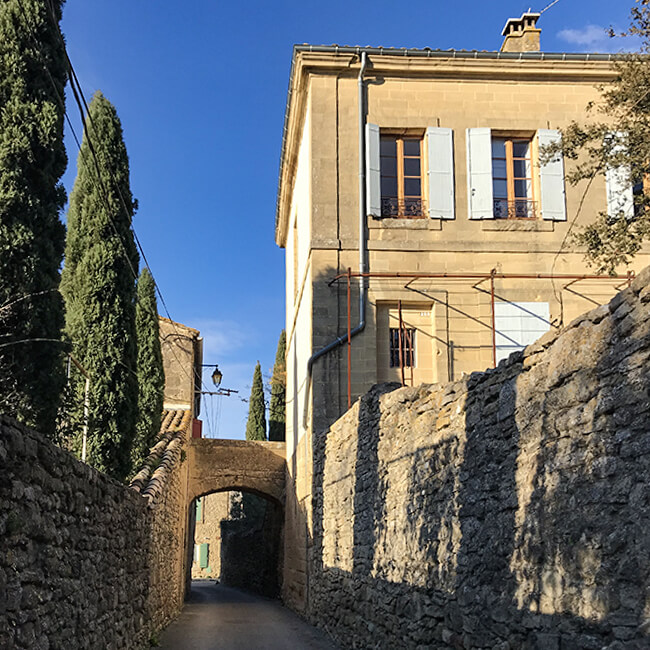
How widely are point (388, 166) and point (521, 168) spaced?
8.29 feet

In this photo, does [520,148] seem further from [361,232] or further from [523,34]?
[361,232]

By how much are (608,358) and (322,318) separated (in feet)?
31.9

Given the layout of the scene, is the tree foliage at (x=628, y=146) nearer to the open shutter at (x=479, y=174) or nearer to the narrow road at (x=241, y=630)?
the open shutter at (x=479, y=174)

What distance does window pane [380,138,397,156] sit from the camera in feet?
49.6

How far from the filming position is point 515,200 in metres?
14.9

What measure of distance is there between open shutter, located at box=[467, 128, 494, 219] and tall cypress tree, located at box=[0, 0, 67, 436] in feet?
29.2

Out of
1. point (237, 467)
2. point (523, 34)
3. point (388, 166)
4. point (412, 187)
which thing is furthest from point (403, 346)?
point (237, 467)

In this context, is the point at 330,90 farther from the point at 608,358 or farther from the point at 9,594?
the point at 9,594

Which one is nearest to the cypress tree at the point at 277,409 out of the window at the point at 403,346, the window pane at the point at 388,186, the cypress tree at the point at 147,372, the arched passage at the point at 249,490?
the arched passage at the point at 249,490

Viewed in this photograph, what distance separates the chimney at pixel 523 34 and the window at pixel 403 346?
637 centimetres

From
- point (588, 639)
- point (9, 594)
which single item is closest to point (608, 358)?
point (588, 639)

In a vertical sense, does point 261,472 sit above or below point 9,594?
above

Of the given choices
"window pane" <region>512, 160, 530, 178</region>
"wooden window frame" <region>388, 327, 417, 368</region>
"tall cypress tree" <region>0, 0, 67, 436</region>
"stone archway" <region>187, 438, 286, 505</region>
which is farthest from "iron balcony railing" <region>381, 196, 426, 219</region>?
"stone archway" <region>187, 438, 286, 505</region>

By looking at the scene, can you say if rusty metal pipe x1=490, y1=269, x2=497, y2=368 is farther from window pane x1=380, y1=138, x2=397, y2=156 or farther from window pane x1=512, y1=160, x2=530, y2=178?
window pane x1=380, y1=138, x2=397, y2=156
